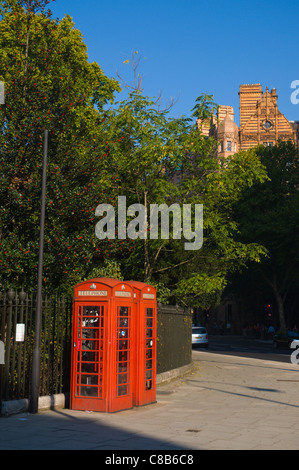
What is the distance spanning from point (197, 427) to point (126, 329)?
113 inches

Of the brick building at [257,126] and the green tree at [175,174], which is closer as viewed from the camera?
the green tree at [175,174]

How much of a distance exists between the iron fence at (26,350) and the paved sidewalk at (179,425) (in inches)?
31.6

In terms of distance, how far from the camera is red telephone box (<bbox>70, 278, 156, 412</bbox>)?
1103 cm

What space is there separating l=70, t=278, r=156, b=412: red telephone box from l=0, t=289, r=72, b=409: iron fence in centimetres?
73

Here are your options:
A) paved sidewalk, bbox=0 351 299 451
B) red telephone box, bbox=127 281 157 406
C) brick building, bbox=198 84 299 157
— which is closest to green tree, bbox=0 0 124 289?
red telephone box, bbox=127 281 157 406

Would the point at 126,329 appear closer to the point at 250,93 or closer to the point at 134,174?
the point at 134,174

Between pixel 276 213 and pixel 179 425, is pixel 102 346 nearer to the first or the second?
pixel 179 425

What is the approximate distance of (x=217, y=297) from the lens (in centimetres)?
4659

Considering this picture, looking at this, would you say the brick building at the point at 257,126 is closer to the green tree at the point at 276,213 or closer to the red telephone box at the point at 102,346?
the green tree at the point at 276,213

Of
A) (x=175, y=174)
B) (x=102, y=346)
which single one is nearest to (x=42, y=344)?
(x=102, y=346)

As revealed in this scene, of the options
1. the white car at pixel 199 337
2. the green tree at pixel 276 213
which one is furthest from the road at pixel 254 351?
the green tree at pixel 276 213

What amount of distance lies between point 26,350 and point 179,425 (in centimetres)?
406

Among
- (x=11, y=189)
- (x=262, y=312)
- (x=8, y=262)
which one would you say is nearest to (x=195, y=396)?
(x=8, y=262)

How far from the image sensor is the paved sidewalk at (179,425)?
802 cm
